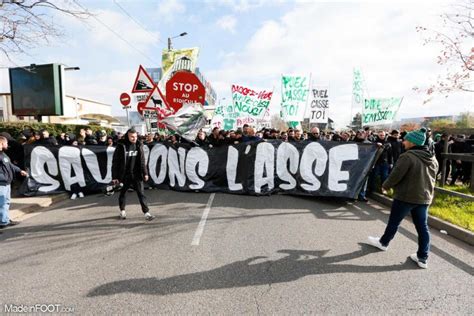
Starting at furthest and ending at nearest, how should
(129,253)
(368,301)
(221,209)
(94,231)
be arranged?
(221,209), (94,231), (129,253), (368,301)

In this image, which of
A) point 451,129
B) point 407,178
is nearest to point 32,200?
point 407,178

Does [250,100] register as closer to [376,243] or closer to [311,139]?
[311,139]

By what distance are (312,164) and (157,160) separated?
175 inches

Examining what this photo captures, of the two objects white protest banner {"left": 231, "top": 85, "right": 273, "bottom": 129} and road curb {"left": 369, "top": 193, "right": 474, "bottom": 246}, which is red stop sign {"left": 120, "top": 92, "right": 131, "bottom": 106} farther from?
road curb {"left": 369, "top": 193, "right": 474, "bottom": 246}

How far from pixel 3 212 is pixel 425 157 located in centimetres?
701

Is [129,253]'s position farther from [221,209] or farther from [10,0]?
[10,0]

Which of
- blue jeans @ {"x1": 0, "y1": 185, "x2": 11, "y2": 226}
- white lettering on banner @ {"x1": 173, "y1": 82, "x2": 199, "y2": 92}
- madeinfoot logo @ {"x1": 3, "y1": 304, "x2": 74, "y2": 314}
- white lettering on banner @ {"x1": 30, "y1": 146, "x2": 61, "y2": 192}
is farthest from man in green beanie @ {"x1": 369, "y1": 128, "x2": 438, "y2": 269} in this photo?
white lettering on banner @ {"x1": 30, "y1": 146, "x2": 61, "y2": 192}

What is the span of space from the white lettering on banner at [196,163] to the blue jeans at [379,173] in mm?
4535

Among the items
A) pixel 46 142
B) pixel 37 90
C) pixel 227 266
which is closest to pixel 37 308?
pixel 227 266

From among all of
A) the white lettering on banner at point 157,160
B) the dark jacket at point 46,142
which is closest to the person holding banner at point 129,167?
the white lettering on banner at point 157,160

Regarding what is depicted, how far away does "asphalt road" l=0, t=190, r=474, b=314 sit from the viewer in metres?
2.77

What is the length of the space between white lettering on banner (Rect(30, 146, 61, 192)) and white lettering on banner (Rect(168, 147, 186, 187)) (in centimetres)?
306

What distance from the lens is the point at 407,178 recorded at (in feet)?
12.0

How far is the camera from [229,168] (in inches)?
304
